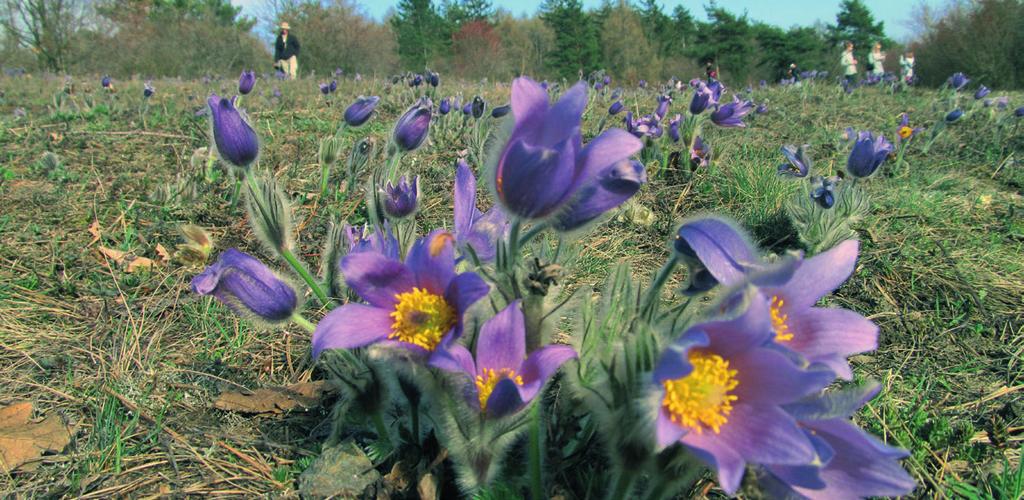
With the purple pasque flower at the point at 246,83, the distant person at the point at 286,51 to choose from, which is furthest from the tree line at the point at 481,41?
the purple pasque flower at the point at 246,83

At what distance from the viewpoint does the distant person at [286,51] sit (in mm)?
10969

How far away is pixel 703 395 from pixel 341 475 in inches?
34.8

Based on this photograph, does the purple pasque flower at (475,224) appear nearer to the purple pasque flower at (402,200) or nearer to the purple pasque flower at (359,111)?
the purple pasque flower at (402,200)

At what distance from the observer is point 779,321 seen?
1.11m

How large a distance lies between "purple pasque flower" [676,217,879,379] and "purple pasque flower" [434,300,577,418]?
0.32m

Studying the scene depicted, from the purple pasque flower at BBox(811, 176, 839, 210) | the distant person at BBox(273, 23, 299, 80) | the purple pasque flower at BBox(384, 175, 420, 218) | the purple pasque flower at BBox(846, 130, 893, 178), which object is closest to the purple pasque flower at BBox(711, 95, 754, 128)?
the purple pasque flower at BBox(846, 130, 893, 178)

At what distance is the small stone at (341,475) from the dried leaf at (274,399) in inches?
13.8

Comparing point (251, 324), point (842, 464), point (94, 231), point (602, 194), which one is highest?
point (602, 194)

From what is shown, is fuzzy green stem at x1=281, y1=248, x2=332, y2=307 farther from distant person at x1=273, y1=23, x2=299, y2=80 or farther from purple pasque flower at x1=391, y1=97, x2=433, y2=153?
distant person at x1=273, y1=23, x2=299, y2=80

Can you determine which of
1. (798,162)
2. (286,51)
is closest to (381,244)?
(798,162)

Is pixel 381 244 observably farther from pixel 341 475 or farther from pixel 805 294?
pixel 805 294

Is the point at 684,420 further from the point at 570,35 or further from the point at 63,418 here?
the point at 570,35

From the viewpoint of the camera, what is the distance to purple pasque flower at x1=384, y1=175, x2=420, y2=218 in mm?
1829

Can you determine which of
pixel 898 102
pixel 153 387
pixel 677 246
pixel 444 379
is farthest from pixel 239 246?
pixel 898 102
